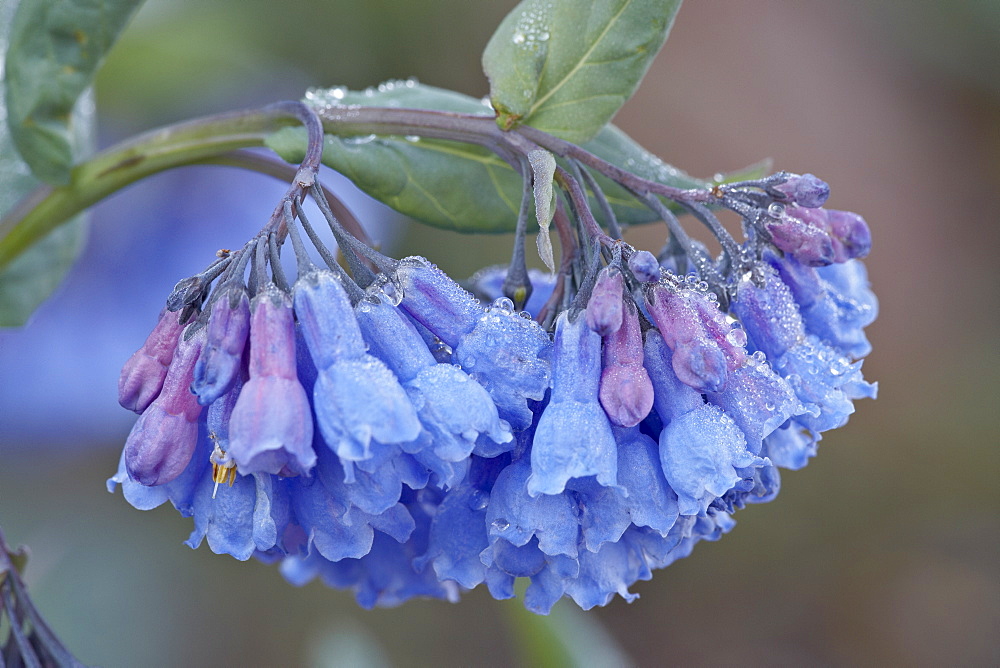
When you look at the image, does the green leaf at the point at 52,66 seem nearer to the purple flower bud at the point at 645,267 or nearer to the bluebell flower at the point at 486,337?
the bluebell flower at the point at 486,337

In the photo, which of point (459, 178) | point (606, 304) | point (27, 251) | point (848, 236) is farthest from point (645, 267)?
point (27, 251)

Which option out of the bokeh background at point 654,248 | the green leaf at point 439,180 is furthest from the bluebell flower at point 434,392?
the bokeh background at point 654,248

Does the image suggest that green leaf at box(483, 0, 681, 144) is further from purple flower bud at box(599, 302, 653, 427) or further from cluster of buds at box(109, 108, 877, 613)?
purple flower bud at box(599, 302, 653, 427)

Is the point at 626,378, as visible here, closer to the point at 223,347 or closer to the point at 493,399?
the point at 493,399

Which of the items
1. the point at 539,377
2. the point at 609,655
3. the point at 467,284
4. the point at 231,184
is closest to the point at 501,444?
the point at 539,377

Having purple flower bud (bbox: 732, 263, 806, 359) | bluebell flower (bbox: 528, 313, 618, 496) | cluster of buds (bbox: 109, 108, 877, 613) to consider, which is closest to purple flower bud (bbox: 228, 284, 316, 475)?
cluster of buds (bbox: 109, 108, 877, 613)

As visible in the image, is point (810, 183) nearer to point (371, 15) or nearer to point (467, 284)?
point (467, 284)
